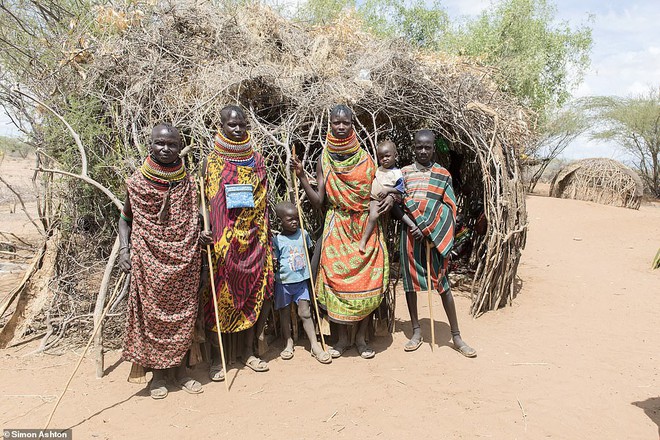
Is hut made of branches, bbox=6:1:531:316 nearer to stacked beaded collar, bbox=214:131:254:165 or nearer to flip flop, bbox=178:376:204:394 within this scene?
stacked beaded collar, bbox=214:131:254:165

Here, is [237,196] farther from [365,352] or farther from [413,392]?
[413,392]

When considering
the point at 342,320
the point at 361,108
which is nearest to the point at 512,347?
the point at 342,320

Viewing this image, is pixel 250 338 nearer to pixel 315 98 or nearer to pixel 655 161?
pixel 315 98

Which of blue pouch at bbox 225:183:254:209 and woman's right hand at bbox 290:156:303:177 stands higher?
woman's right hand at bbox 290:156:303:177

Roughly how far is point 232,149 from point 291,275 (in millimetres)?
1120

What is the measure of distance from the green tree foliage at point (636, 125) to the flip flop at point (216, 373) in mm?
19298

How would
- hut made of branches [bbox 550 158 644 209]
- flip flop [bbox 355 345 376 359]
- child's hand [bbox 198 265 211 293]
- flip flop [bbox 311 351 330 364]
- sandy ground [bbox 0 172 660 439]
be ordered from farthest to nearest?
1. hut made of branches [bbox 550 158 644 209]
2. flip flop [bbox 355 345 376 359]
3. flip flop [bbox 311 351 330 364]
4. child's hand [bbox 198 265 211 293]
5. sandy ground [bbox 0 172 660 439]

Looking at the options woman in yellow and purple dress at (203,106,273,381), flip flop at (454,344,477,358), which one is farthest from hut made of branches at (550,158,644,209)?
woman in yellow and purple dress at (203,106,273,381)

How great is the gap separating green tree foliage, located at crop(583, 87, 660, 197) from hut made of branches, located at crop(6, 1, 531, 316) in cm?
1505

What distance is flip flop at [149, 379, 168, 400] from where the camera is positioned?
302 cm

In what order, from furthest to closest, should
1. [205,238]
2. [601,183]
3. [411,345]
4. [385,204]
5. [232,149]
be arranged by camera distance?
[601,183] < [411,345] < [385,204] < [232,149] < [205,238]

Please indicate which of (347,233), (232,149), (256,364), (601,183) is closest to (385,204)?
(347,233)

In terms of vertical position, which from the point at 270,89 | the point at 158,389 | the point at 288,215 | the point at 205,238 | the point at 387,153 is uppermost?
the point at 270,89

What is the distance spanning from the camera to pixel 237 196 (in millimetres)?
3121
